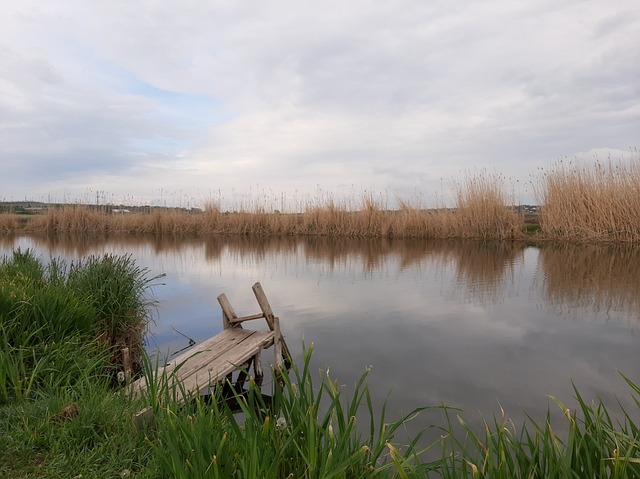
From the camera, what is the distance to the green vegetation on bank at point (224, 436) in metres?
1.91

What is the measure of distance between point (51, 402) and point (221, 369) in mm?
1744

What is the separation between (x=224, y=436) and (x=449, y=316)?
602 cm

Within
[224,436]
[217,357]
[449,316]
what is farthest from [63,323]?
[449,316]

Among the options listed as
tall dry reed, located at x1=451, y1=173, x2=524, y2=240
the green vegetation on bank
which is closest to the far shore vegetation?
tall dry reed, located at x1=451, y1=173, x2=524, y2=240

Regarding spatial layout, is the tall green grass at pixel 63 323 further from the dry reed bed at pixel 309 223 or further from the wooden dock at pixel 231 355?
the dry reed bed at pixel 309 223

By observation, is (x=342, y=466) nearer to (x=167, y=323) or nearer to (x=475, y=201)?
(x=167, y=323)

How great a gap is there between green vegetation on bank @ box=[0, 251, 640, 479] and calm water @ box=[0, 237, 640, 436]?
2.19 feet

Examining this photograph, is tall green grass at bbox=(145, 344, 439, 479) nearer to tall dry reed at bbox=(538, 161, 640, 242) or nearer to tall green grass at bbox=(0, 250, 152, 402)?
tall green grass at bbox=(0, 250, 152, 402)

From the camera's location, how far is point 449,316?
291 inches

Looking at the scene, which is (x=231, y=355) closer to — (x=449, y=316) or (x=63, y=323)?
(x=63, y=323)

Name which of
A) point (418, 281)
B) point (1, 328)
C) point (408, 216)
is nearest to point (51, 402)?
point (1, 328)

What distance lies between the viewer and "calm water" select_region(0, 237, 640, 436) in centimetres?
463

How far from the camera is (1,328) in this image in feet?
12.1

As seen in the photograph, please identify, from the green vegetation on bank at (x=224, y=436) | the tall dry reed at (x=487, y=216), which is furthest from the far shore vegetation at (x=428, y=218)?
the green vegetation on bank at (x=224, y=436)
